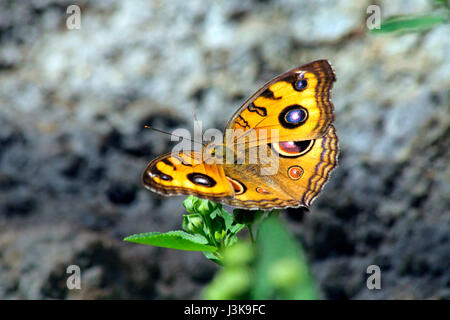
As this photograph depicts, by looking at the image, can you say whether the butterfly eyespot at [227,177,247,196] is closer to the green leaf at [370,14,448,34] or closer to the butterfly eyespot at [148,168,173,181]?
the butterfly eyespot at [148,168,173,181]

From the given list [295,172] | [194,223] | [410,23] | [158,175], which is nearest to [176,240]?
[194,223]

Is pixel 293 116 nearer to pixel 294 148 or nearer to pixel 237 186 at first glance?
pixel 294 148

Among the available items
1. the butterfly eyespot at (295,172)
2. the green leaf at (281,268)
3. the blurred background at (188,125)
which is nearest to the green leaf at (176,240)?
the butterfly eyespot at (295,172)

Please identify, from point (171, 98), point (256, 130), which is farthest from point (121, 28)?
point (256, 130)

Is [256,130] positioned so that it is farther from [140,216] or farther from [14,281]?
[14,281]

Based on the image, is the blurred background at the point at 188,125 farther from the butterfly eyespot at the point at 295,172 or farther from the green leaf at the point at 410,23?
the butterfly eyespot at the point at 295,172
